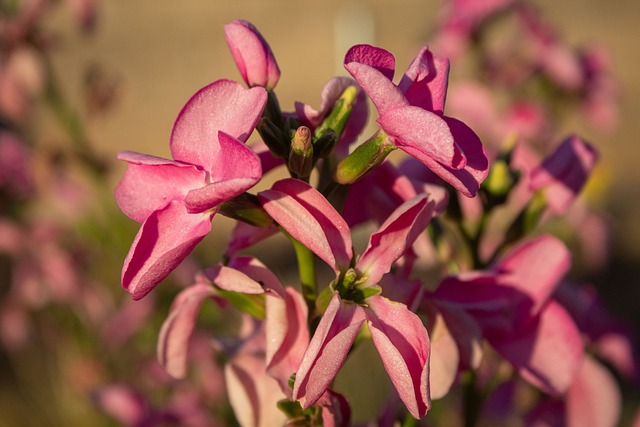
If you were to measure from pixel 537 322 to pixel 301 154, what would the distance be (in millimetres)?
263

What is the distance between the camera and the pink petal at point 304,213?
498mm

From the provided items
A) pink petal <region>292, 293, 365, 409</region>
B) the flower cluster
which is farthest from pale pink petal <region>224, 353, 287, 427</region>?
pink petal <region>292, 293, 365, 409</region>

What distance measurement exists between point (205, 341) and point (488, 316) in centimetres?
78

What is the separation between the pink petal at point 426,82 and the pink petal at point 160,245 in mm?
151

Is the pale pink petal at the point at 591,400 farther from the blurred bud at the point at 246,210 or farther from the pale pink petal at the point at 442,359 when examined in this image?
the blurred bud at the point at 246,210

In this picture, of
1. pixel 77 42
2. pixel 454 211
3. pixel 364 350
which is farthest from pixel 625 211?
pixel 77 42

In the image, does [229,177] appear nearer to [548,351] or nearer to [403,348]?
[403,348]

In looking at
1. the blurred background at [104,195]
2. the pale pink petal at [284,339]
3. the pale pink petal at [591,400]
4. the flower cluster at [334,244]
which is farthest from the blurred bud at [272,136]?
the blurred background at [104,195]

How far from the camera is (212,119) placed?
51 cm

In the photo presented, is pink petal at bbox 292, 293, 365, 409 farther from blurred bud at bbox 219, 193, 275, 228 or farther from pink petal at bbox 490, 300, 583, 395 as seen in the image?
pink petal at bbox 490, 300, 583, 395

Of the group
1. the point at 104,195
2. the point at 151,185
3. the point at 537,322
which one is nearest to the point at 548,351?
the point at 537,322

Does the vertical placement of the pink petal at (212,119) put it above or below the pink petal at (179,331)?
above

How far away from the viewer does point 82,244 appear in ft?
5.04

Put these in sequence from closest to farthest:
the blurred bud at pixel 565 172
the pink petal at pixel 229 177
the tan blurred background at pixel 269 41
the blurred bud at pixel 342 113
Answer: the pink petal at pixel 229 177
the blurred bud at pixel 342 113
the blurred bud at pixel 565 172
the tan blurred background at pixel 269 41
